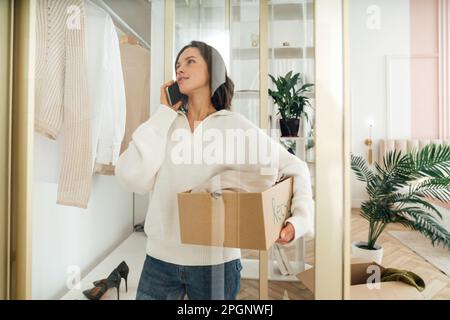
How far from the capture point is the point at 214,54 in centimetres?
112

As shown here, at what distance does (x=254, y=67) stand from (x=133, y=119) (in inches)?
18.7

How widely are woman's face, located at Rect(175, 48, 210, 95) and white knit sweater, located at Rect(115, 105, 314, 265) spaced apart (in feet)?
0.34

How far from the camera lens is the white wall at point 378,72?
1.13 metres

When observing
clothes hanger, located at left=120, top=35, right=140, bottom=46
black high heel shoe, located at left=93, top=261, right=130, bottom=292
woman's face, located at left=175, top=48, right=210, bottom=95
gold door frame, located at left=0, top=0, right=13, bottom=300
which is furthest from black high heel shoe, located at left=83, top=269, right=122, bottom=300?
clothes hanger, located at left=120, top=35, right=140, bottom=46

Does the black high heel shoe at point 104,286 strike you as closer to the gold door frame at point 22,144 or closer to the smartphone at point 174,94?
the gold door frame at point 22,144

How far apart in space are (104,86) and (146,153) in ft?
1.03

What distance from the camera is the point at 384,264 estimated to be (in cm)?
116

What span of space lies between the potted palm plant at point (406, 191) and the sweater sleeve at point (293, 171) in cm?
18

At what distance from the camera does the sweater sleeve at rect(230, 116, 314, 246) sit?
1.12 meters

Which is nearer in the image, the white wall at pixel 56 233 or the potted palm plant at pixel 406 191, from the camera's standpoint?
the potted palm plant at pixel 406 191

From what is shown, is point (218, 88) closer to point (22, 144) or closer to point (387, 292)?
point (22, 144)

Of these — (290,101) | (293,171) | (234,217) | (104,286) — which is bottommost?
(104,286)

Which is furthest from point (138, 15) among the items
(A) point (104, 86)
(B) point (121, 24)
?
(A) point (104, 86)

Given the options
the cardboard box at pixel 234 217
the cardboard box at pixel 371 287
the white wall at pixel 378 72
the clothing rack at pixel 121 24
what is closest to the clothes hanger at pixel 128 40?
the clothing rack at pixel 121 24
